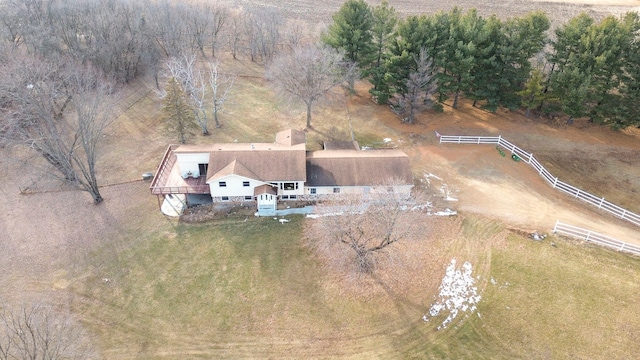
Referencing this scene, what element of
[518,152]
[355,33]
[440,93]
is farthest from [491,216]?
[355,33]

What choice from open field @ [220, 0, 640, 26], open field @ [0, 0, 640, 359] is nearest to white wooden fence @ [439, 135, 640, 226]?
open field @ [0, 0, 640, 359]

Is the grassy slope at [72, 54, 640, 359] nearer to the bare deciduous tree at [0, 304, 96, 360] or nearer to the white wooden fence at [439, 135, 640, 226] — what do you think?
the bare deciduous tree at [0, 304, 96, 360]

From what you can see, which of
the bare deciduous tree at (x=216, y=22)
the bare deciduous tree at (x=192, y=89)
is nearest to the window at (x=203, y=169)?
the bare deciduous tree at (x=192, y=89)

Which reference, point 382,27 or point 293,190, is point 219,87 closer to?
point 382,27

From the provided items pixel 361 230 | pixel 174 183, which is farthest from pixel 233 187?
pixel 361 230

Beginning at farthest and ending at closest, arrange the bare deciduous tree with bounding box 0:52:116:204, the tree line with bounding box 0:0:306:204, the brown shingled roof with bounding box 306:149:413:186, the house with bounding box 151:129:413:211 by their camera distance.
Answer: the tree line with bounding box 0:0:306:204 → the brown shingled roof with bounding box 306:149:413:186 → the house with bounding box 151:129:413:211 → the bare deciduous tree with bounding box 0:52:116:204

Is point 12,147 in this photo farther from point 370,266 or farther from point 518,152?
point 518,152
